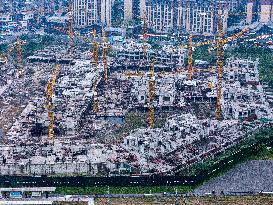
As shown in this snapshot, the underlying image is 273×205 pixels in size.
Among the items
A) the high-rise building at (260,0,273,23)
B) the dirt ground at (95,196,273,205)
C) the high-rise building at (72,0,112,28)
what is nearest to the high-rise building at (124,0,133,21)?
the high-rise building at (72,0,112,28)

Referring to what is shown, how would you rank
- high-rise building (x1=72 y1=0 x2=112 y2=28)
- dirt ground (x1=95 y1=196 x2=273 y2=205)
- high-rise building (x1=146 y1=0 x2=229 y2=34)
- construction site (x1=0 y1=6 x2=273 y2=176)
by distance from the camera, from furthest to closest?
high-rise building (x1=72 y1=0 x2=112 y2=28), high-rise building (x1=146 y1=0 x2=229 y2=34), construction site (x1=0 y1=6 x2=273 y2=176), dirt ground (x1=95 y1=196 x2=273 y2=205)

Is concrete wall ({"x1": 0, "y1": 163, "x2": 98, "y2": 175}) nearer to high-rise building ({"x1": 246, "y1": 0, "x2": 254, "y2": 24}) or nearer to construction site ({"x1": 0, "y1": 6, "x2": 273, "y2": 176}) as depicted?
construction site ({"x1": 0, "y1": 6, "x2": 273, "y2": 176})

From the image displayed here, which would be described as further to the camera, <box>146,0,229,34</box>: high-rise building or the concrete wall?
<box>146,0,229,34</box>: high-rise building

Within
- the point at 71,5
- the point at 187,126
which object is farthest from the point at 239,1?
the point at 187,126

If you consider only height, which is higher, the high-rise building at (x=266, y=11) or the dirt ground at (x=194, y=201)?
the high-rise building at (x=266, y=11)

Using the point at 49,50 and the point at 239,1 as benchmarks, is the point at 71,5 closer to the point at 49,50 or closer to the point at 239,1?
the point at 49,50

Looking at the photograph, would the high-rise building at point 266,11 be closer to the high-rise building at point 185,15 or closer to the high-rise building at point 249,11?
the high-rise building at point 249,11

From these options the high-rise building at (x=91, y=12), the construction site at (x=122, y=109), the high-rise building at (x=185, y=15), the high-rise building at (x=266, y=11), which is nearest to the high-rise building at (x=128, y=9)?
the high-rise building at (x=91, y=12)

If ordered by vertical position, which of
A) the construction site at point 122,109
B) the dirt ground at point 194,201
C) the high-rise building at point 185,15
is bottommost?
the dirt ground at point 194,201
